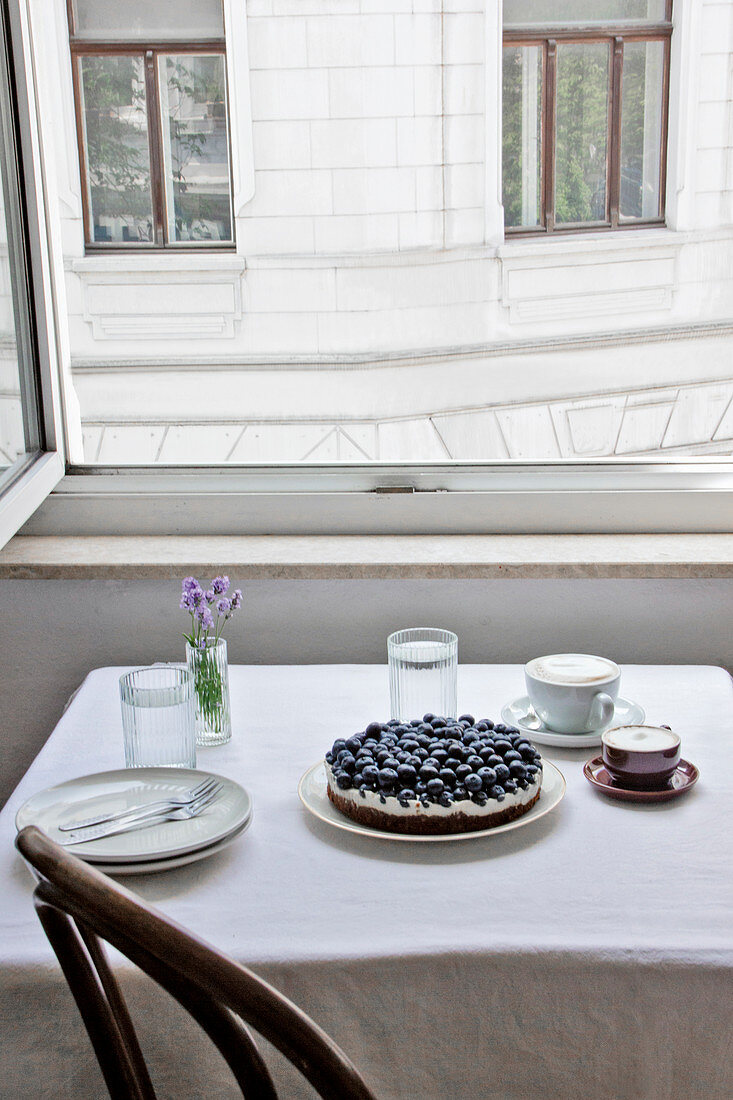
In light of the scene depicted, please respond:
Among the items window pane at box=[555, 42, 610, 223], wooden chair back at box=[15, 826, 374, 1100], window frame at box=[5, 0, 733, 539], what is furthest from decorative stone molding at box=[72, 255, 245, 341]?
wooden chair back at box=[15, 826, 374, 1100]

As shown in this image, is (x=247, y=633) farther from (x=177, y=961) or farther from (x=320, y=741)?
(x=177, y=961)

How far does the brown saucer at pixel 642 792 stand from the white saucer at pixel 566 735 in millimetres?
52

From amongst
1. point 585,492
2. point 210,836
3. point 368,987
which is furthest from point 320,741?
point 585,492

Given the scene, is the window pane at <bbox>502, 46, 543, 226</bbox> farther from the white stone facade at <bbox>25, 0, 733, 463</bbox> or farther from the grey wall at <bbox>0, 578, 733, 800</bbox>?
the grey wall at <bbox>0, 578, 733, 800</bbox>

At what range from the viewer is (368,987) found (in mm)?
745

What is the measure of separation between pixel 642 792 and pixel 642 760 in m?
0.03

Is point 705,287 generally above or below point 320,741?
above

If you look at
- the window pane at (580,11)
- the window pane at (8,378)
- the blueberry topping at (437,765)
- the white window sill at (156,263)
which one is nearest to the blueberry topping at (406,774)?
the blueberry topping at (437,765)

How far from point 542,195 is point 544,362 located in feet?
1.04

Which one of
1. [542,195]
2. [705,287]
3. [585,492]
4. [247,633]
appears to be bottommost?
[247,633]

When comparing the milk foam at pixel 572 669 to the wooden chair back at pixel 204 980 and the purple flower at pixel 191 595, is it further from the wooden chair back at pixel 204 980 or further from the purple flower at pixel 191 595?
the wooden chair back at pixel 204 980

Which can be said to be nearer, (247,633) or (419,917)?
(419,917)

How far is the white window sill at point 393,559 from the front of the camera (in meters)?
1.51

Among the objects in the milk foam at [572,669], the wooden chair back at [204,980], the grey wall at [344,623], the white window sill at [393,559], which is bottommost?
the grey wall at [344,623]
